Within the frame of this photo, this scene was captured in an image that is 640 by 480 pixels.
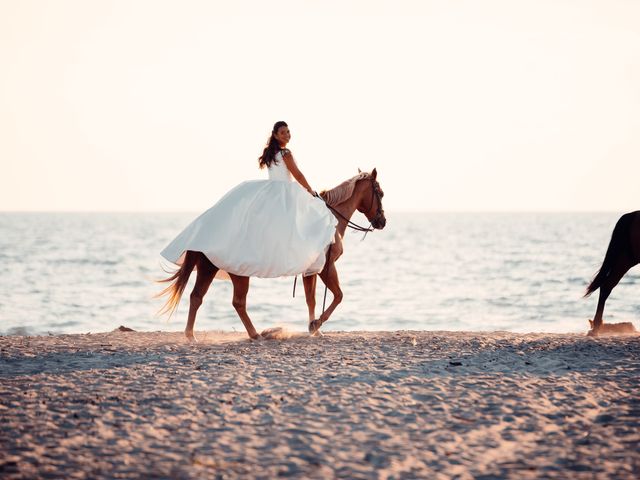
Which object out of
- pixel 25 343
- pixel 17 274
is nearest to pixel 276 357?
pixel 25 343

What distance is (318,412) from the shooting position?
6211mm

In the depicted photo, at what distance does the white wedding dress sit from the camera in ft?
31.1

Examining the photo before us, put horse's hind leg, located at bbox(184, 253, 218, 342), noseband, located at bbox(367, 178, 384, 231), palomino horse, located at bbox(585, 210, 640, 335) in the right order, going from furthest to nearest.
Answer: palomino horse, located at bbox(585, 210, 640, 335), noseband, located at bbox(367, 178, 384, 231), horse's hind leg, located at bbox(184, 253, 218, 342)

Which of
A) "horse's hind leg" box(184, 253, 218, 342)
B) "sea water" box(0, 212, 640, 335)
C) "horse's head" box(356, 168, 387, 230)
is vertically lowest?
"sea water" box(0, 212, 640, 335)

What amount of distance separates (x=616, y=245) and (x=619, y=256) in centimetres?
18

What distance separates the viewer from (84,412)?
6133mm

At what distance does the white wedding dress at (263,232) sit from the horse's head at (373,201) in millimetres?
1024

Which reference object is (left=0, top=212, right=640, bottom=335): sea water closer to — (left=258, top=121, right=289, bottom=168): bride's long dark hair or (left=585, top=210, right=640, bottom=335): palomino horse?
(left=258, top=121, right=289, bottom=168): bride's long dark hair

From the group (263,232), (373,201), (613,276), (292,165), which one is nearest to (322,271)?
(263,232)

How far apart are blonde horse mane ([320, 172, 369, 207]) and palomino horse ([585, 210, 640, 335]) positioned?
13.1ft

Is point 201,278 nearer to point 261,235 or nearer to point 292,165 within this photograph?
point 261,235

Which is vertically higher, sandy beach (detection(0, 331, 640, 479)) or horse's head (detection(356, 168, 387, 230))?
horse's head (detection(356, 168, 387, 230))

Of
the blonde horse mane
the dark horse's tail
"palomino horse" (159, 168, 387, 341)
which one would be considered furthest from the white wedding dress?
the dark horse's tail

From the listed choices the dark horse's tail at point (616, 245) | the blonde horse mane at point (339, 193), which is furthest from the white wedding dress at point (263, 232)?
the dark horse's tail at point (616, 245)
